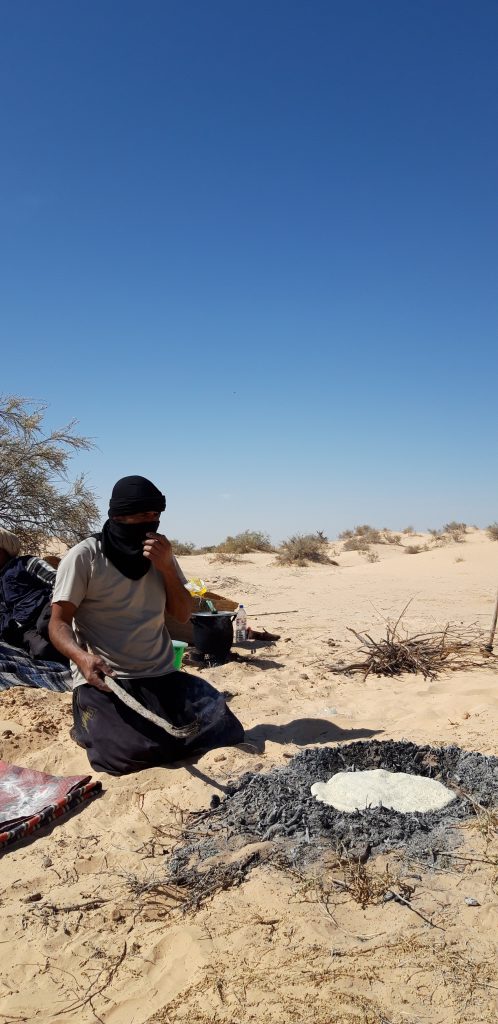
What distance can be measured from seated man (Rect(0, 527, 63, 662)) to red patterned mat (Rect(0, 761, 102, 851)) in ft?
6.59

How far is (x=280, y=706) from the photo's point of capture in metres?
5.02

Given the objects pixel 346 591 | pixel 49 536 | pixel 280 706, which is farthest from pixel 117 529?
pixel 346 591

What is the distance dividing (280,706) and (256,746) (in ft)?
3.42

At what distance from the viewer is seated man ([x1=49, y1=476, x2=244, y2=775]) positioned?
3.62 m

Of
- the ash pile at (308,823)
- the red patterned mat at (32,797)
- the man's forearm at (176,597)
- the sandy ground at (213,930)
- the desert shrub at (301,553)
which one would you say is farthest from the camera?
the desert shrub at (301,553)

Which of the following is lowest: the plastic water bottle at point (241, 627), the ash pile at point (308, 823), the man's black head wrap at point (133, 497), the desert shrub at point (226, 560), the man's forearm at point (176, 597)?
the ash pile at point (308, 823)

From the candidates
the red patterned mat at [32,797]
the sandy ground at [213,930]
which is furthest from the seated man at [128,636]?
the red patterned mat at [32,797]

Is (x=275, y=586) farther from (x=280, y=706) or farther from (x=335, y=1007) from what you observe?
(x=335, y=1007)

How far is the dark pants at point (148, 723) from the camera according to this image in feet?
11.7

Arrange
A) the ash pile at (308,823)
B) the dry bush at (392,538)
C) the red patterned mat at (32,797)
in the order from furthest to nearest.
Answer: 1. the dry bush at (392,538)
2. the red patterned mat at (32,797)
3. the ash pile at (308,823)

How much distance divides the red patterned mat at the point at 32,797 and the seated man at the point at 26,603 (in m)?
2.01

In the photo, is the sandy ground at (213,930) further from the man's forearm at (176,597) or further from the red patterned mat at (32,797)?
the man's forearm at (176,597)

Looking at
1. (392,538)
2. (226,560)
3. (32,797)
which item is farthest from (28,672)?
(392,538)

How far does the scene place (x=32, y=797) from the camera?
3.24 metres
